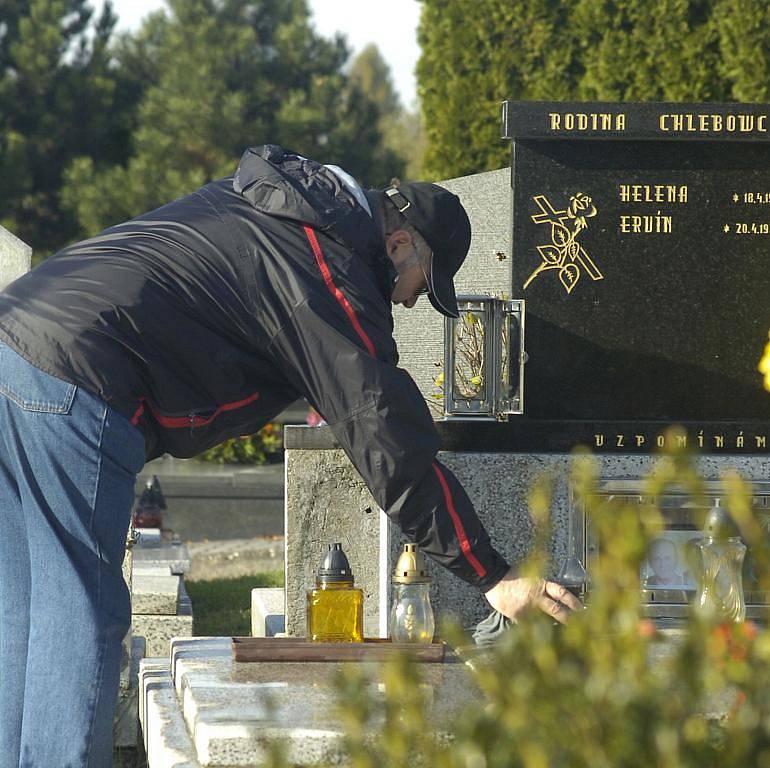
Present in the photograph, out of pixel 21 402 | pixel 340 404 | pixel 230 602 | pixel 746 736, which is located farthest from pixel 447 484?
pixel 230 602

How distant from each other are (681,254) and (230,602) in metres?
4.06

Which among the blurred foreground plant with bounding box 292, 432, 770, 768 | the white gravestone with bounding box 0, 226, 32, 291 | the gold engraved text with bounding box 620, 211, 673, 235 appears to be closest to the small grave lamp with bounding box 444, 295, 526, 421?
the gold engraved text with bounding box 620, 211, 673, 235

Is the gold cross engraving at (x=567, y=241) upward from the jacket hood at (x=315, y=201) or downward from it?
upward

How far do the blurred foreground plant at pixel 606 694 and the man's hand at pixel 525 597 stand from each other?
1142 mm

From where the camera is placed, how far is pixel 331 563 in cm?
321

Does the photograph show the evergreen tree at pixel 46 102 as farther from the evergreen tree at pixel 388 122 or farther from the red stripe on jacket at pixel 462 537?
the red stripe on jacket at pixel 462 537

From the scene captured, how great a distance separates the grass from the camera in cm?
648

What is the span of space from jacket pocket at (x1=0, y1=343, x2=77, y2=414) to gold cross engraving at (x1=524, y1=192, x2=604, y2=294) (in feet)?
6.01

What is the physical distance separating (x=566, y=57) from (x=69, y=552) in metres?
10.4

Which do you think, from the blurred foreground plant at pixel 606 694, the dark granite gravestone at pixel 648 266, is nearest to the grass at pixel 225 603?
the dark granite gravestone at pixel 648 266

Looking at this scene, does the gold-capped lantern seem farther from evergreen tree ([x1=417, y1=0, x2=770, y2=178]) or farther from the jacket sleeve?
evergreen tree ([x1=417, y1=0, x2=770, y2=178])

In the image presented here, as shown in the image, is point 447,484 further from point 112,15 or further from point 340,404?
point 112,15

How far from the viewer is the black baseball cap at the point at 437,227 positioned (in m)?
2.90

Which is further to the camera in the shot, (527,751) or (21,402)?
(21,402)
